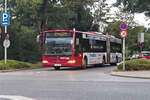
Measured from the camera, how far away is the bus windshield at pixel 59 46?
26125 millimetres

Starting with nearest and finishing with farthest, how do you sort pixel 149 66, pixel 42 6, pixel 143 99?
pixel 143 99 < pixel 149 66 < pixel 42 6

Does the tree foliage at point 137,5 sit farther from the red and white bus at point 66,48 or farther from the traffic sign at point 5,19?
the traffic sign at point 5,19

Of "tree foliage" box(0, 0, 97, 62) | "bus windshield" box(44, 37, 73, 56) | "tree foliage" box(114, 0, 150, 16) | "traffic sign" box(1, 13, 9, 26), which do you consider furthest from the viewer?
"tree foliage" box(0, 0, 97, 62)

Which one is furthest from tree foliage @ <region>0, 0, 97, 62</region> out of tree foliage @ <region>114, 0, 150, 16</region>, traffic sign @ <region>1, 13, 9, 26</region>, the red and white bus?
tree foliage @ <region>114, 0, 150, 16</region>

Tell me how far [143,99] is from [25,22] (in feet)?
117

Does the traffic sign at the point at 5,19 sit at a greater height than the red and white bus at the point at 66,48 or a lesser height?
greater

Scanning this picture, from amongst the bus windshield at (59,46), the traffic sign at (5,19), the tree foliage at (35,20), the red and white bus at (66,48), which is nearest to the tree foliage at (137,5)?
the red and white bus at (66,48)

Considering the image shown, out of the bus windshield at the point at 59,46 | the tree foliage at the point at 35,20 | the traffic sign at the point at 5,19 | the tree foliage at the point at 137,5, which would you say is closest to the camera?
the bus windshield at the point at 59,46

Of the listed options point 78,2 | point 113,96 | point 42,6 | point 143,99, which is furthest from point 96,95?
point 78,2

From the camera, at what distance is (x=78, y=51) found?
88.4 ft

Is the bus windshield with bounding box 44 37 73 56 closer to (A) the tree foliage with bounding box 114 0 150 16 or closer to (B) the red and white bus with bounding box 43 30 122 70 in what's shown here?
(B) the red and white bus with bounding box 43 30 122 70

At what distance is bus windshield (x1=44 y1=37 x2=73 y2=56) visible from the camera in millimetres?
26125

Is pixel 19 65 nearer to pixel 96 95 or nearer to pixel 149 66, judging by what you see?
pixel 149 66

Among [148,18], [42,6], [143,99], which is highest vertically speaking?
[42,6]
